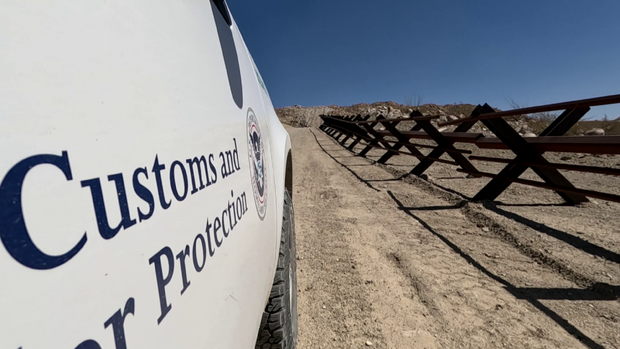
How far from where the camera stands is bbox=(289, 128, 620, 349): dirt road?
1851 millimetres

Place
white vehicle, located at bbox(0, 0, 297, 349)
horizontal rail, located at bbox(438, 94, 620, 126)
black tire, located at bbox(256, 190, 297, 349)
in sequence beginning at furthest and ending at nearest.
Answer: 1. horizontal rail, located at bbox(438, 94, 620, 126)
2. black tire, located at bbox(256, 190, 297, 349)
3. white vehicle, located at bbox(0, 0, 297, 349)

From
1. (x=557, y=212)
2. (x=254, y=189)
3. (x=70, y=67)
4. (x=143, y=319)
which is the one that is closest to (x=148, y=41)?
(x=70, y=67)

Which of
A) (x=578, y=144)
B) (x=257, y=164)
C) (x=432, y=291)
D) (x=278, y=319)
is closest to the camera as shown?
(x=257, y=164)

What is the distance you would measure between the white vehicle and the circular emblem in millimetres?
272

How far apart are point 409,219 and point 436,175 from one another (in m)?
3.08

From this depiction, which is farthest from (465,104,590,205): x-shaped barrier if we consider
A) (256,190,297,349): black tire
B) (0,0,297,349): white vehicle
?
(0,0,297,349): white vehicle

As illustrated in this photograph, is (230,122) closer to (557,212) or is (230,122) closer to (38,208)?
(38,208)

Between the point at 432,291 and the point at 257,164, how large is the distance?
1736 millimetres

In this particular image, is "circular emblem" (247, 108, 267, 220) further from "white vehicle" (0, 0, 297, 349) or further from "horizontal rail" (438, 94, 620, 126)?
"horizontal rail" (438, 94, 620, 126)

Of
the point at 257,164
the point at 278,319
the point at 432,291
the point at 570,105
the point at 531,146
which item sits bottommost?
the point at 432,291

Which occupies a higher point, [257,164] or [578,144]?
[257,164]

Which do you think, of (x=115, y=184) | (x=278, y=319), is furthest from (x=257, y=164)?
(x=115, y=184)

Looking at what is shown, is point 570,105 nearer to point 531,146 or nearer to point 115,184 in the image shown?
point 531,146

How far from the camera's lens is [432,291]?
227 centimetres
